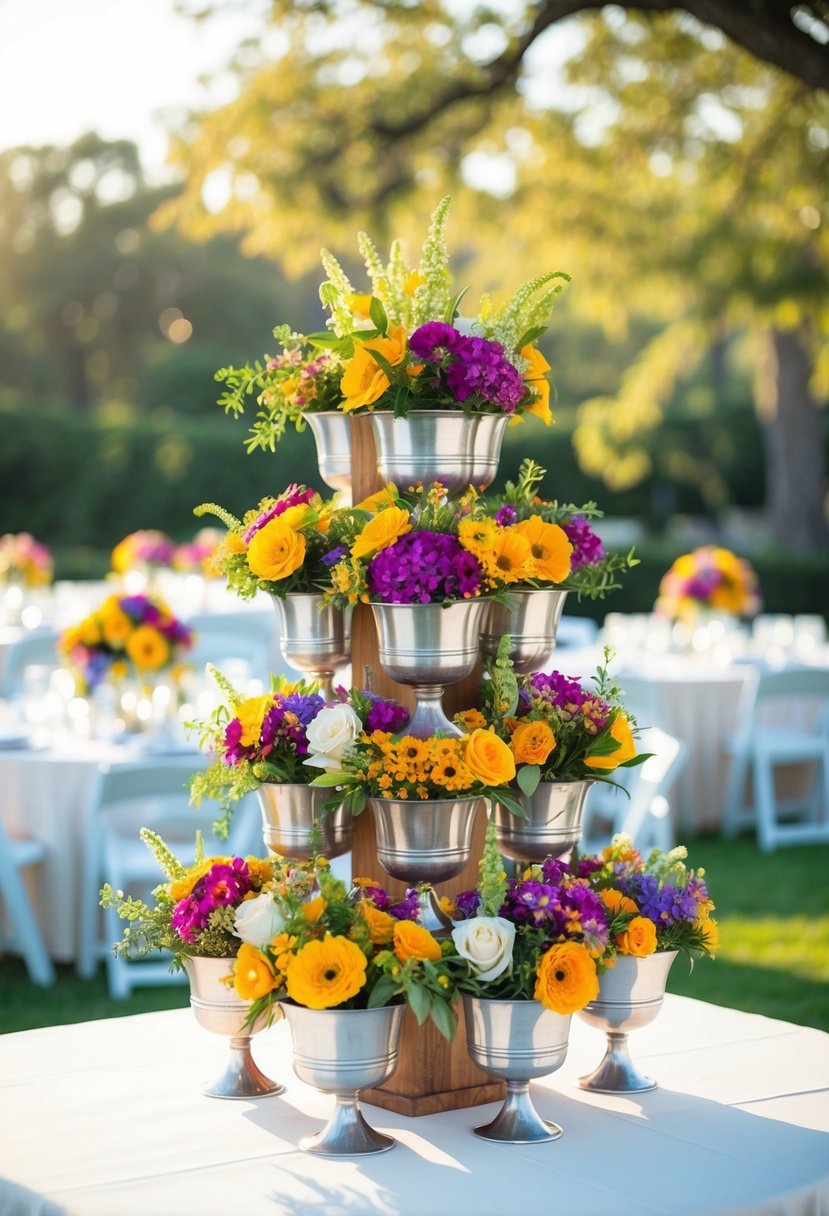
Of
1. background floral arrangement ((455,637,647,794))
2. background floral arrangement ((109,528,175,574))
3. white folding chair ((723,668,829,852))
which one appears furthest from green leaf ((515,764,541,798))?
background floral arrangement ((109,528,175,574))

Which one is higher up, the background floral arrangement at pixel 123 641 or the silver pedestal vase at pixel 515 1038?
the background floral arrangement at pixel 123 641

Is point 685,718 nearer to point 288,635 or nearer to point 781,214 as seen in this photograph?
point 781,214

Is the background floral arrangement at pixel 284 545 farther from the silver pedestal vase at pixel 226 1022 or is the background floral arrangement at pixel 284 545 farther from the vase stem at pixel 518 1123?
the vase stem at pixel 518 1123

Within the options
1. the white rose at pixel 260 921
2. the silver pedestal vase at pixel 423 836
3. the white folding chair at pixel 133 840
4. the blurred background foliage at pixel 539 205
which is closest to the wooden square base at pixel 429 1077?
the silver pedestal vase at pixel 423 836

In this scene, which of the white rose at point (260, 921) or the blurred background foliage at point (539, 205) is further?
the blurred background foliage at point (539, 205)

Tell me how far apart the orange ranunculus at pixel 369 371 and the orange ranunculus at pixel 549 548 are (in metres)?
0.35

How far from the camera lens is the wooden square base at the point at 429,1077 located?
290 centimetres

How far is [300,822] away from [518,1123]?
2.11 feet

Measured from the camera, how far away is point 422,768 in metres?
2.77

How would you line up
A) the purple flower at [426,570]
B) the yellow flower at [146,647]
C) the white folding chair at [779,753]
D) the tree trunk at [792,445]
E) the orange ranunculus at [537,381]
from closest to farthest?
1. the purple flower at [426,570]
2. the orange ranunculus at [537,381]
3. the yellow flower at [146,647]
4. the white folding chair at [779,753]
5. the tree trunk at [792,445]

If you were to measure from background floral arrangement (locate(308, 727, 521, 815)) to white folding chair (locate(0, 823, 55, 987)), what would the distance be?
3.77 metres

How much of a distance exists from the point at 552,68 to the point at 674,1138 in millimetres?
11459

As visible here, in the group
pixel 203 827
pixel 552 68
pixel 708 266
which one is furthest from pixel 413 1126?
pixel 708 266

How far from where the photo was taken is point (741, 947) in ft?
23.2
